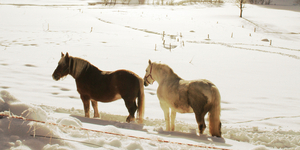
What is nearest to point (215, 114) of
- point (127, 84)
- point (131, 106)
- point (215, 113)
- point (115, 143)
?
point (215, 113)

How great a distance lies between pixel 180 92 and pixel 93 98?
1761 mm

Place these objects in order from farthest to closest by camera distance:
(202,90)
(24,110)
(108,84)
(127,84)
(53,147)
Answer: (108,84) → (127,84) → (202,90) → (24,110) → (53,147)

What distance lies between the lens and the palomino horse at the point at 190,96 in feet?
13.1

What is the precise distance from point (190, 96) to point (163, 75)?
78 centimetres

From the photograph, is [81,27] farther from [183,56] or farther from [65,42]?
[183,56]

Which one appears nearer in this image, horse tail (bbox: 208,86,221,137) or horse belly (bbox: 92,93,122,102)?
horse tail (bbox: 208,86,221,137)

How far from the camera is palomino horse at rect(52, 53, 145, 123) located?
4738 millimetres

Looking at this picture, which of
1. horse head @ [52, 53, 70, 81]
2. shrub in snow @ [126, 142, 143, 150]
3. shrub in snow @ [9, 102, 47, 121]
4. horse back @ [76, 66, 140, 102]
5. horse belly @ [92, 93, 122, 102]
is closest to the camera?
shrub in snow @ [126, 142, 143, 150]

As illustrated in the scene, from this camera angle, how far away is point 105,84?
4879mm

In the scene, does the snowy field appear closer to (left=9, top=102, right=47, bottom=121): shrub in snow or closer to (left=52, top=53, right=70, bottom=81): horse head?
(left=9, top=102, right=47, bottom=121): shrub in snow

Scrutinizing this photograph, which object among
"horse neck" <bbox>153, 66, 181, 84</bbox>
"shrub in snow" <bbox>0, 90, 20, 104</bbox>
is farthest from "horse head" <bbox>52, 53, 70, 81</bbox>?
"shrub in snow" <bbox>0, 90, 20, 104</bbox>

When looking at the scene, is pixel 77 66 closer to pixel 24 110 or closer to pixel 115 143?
pixel 24 110

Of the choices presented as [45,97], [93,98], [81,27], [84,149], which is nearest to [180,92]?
[93,98]

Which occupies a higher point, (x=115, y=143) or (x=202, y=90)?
(x=202, y=90)
